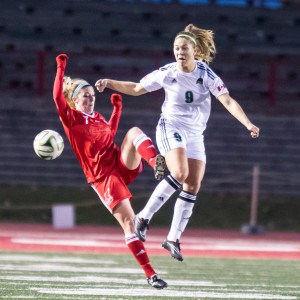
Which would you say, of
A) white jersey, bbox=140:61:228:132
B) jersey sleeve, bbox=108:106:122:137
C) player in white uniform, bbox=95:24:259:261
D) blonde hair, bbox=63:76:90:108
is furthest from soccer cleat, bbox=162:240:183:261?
blonde hair, bbox=63:76:90:108

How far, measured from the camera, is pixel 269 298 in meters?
8.83

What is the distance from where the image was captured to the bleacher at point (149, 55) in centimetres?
2233

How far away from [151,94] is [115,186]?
14184mm

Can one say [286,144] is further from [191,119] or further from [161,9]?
[191,119]

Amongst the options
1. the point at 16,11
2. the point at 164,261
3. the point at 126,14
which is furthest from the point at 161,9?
the point at 164,261

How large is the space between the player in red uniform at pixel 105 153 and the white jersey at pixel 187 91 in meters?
0.37

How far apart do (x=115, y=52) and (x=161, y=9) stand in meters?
1.66

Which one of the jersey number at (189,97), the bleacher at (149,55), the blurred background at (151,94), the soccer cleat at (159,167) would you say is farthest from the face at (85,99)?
the bleacher at (149,55)

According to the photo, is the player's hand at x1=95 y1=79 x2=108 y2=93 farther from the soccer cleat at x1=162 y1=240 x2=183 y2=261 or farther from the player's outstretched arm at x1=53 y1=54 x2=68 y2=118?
the soccer cleat at x1=162 y1=240 x2=183 y2=261

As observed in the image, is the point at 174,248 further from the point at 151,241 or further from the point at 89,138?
the point at 151,241

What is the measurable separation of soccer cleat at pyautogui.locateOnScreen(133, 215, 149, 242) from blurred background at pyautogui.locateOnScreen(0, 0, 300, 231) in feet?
37.7

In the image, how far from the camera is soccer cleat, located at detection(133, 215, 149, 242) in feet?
29.4

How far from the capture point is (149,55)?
79.5ft

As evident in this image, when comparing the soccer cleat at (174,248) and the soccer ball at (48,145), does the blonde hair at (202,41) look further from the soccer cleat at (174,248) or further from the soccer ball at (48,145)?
the soccer cleat at (174,248)
